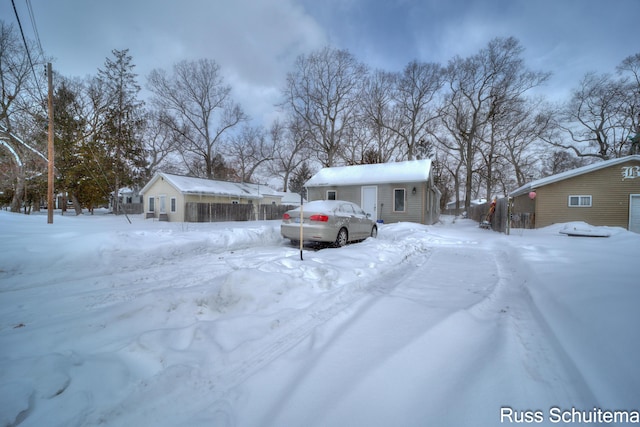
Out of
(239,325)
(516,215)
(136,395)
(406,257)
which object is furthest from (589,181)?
(136,395)

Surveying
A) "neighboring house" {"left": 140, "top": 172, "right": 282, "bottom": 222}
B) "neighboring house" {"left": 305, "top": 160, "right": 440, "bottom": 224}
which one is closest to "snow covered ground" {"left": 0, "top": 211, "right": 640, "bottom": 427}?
"neighboring house" {"left": 305, "top": 160, "right": 440, "bottom": 224}

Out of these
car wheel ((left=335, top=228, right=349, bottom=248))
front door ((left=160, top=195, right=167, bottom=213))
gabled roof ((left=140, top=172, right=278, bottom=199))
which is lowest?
car wheel ((left=335, top=228, right=349, bottom=248))

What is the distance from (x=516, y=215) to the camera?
16.5 meters

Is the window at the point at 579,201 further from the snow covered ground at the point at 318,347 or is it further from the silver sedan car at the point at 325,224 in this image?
the silver sedan car at the point at 325,224

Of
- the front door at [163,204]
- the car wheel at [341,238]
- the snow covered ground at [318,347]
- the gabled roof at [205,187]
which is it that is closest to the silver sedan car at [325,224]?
the car wheel at [341,238]

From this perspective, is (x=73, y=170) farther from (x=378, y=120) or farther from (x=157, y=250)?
(x=378, y=120)

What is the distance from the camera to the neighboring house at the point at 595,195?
13727 millimetres

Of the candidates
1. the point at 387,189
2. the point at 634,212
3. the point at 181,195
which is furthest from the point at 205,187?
the point at 634,212

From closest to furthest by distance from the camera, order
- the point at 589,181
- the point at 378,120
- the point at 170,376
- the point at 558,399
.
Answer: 1. the point at 558,399
2. the point at 170,376
3. the point at 589,181
4. the point at 378,120

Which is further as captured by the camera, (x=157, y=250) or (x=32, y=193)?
(x=32, y=193)

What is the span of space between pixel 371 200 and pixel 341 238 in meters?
10.2

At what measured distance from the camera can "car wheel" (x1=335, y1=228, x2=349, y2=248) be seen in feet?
25.1

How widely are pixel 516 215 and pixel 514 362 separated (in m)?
18.2

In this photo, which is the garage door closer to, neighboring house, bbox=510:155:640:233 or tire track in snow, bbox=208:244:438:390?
neighboring house, bbox=510:155:640:233
